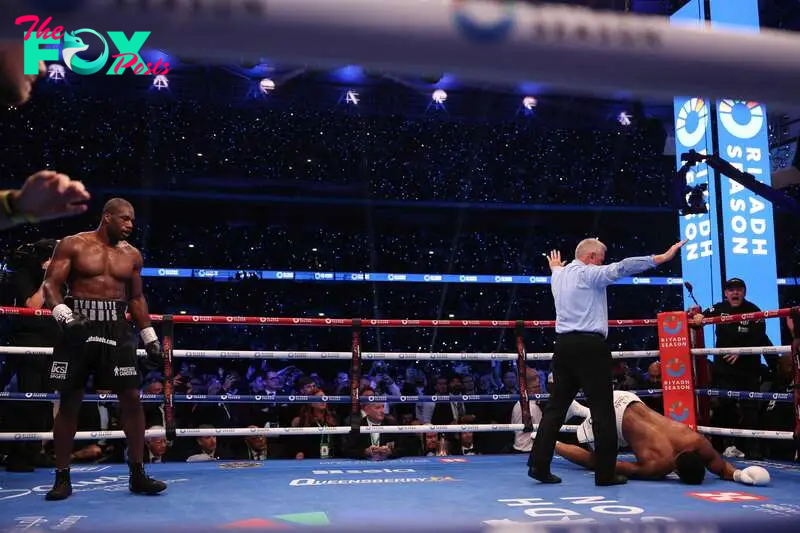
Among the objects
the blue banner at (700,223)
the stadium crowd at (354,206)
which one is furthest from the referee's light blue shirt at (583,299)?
the stadium crowd at (354,206)

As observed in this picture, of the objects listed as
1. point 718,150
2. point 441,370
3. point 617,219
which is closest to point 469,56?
point 718,150

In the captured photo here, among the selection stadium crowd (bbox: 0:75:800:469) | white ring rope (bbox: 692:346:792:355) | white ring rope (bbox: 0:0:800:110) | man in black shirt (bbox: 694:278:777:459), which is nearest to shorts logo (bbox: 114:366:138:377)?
white ring rope (bbox: 0:0:800:110)

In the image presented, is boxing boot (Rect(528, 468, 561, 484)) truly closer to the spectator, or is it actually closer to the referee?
the referee

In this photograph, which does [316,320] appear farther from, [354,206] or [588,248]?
[354,206]

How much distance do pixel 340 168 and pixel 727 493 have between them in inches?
454

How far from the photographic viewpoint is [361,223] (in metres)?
14.3

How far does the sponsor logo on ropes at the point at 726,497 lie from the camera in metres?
2.50

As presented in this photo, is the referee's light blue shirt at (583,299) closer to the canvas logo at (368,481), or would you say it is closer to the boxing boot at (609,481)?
the boxing boot at (609,481)

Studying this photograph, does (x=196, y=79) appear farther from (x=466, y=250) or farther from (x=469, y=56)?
(x=469, y=56)

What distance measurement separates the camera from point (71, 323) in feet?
8.43

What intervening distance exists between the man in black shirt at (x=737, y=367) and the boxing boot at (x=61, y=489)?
3.42m

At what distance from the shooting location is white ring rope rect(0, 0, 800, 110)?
611 millimetres

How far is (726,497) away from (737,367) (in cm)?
176

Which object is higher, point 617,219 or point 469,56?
point 617,219
